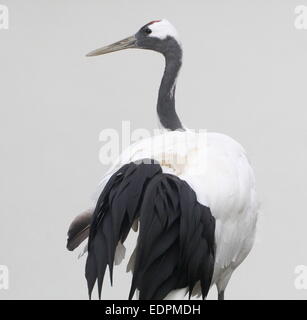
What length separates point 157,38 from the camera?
18.2ft

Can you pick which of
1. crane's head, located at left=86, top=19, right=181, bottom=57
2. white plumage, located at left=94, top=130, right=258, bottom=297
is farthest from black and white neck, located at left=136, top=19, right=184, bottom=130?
white plumage, located at left=94, top=130, right=258, bottom=297

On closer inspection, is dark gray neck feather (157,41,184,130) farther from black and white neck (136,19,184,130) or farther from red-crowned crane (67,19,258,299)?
red-crowned crane (67,19,258,299)

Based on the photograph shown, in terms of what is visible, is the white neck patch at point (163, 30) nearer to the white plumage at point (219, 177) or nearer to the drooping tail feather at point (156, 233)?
the white plumage at point (219, 177)

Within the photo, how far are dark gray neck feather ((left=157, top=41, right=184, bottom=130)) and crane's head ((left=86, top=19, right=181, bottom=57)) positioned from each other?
0.04ft

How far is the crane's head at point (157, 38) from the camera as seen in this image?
5.54 metres

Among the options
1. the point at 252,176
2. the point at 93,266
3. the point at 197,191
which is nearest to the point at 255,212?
the point at 252,176

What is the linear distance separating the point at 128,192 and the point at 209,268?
435 mm

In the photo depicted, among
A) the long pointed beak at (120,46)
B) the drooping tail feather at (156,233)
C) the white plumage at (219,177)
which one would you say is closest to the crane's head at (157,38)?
the long pointed beak at (120,46)

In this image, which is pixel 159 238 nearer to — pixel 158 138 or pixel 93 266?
pixel 93 266

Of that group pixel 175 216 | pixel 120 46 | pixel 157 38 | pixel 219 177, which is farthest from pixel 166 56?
pixel 175 216

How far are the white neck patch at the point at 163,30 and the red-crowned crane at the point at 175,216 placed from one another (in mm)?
643

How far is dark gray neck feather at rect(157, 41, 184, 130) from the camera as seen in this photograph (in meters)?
5.38

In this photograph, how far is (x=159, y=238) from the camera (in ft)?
14.7

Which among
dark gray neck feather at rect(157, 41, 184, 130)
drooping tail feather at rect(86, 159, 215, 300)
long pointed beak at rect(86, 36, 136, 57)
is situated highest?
long pointed beak at rect(86, 36, 136, 57)
